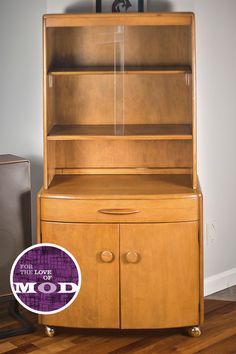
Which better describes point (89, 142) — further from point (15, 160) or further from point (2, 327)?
point (2, 327)

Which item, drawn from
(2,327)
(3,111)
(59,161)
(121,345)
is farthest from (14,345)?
(3,111)

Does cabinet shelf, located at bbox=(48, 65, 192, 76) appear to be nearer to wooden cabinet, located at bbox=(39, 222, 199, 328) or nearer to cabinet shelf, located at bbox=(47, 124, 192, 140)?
cabinet shelf, located at bbox=(47, 124, 192, 140)

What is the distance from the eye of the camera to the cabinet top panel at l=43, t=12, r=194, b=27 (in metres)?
3.16

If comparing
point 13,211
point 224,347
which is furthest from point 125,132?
point 224,347

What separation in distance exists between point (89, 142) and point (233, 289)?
3.91ft

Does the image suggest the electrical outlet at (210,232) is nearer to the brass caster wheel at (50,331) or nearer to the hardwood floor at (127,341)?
the hardwood floor at (127,341)

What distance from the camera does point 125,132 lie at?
11.0 feet

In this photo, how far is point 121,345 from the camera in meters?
3.29

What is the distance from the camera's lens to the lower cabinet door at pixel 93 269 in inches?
127

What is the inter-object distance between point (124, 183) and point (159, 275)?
476 mm

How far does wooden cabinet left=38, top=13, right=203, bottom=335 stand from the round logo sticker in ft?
0.44

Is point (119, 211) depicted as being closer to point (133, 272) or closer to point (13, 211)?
point (133, 272)

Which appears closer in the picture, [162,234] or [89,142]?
[162,234]

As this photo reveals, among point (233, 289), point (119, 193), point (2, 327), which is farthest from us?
point (233, 289)
